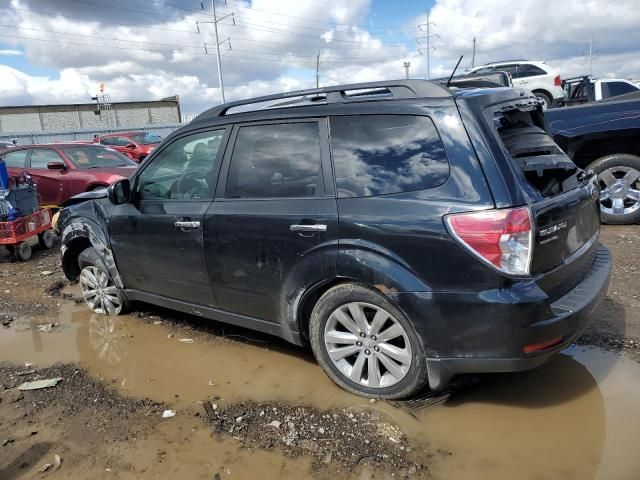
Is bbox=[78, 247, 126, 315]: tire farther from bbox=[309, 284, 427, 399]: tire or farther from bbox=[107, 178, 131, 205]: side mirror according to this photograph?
bbox=[309, 284, 427, 399]: tire

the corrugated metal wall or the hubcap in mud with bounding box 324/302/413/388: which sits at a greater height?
the corrugated metal wall

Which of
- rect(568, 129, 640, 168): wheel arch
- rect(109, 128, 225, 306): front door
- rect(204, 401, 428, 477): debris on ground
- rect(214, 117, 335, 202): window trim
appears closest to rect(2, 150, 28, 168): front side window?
rect(109, 128, 225, 306): front door

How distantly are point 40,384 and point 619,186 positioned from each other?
22.4 ft

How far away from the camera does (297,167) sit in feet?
10.9

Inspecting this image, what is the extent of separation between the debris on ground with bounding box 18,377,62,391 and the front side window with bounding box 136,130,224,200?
1545mm

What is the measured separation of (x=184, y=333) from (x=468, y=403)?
255 centimetres

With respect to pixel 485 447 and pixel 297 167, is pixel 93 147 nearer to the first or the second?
pixel 297 167

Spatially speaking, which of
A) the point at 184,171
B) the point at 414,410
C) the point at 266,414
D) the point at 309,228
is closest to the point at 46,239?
the point at 184,171

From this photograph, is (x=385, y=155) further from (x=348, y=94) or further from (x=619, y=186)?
(x=619, y=186)

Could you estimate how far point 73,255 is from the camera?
211 inches

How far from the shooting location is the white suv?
1458 centimetres

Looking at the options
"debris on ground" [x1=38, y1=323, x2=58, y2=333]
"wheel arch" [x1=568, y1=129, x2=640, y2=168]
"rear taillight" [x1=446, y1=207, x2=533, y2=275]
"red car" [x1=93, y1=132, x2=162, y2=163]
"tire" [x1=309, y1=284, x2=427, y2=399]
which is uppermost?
"red car" [x1=93, y1=132, x2=162, y2=163]

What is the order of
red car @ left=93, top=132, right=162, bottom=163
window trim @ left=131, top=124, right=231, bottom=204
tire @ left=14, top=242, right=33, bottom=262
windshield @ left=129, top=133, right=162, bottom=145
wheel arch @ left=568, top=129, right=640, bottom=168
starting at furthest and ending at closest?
windshield @ left=129, top=133, right=162, bottom=145, red car @ left=93, top=132, right=162, bottom=163, tire @ left=14, top=242, right=33, bottom=262, wheel arch @ left=568, top=129, right=640, bottom=168, window trim @ left=131, top=124, right=231, bottom=204

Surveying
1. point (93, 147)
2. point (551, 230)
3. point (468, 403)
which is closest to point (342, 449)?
point (468, 403)
